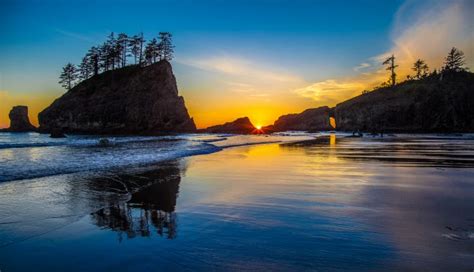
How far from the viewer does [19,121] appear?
290 feet

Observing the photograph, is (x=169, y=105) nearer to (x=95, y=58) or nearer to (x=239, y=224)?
(x=95, y=58)

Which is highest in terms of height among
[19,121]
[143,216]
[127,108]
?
[127,108]

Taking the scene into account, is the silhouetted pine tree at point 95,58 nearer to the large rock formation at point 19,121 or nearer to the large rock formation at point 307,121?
the large rock formation at point 19,121

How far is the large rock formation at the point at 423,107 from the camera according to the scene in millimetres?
60250

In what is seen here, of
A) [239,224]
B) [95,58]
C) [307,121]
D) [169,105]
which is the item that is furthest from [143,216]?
[307,121]

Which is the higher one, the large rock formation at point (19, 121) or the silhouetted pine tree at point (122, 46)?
the silhouetted pine tree at point (122, 46)

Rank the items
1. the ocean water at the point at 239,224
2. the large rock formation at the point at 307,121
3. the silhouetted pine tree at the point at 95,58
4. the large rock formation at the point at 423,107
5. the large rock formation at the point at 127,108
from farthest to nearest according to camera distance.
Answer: the large rock formation at the point at 307,121, the silhouetted pine tree at the point at 95,58, the large rock formation at the point at 127,108, the large rock formation at the point at 423,107, the ocean water at the point at 239,224

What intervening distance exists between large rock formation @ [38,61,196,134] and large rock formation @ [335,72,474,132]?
4305cm

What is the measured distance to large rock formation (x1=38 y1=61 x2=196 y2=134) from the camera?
67812 mm

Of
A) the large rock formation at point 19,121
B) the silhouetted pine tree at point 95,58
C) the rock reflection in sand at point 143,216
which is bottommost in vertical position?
the rock reflection in sand at point 143,216

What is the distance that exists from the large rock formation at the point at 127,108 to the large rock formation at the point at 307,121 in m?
57.0

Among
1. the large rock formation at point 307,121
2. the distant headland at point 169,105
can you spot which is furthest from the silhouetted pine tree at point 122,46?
the large rock formation at point 307,121

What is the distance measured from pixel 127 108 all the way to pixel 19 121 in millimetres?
43132

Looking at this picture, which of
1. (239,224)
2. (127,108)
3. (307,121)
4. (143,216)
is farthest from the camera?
(307,121)
